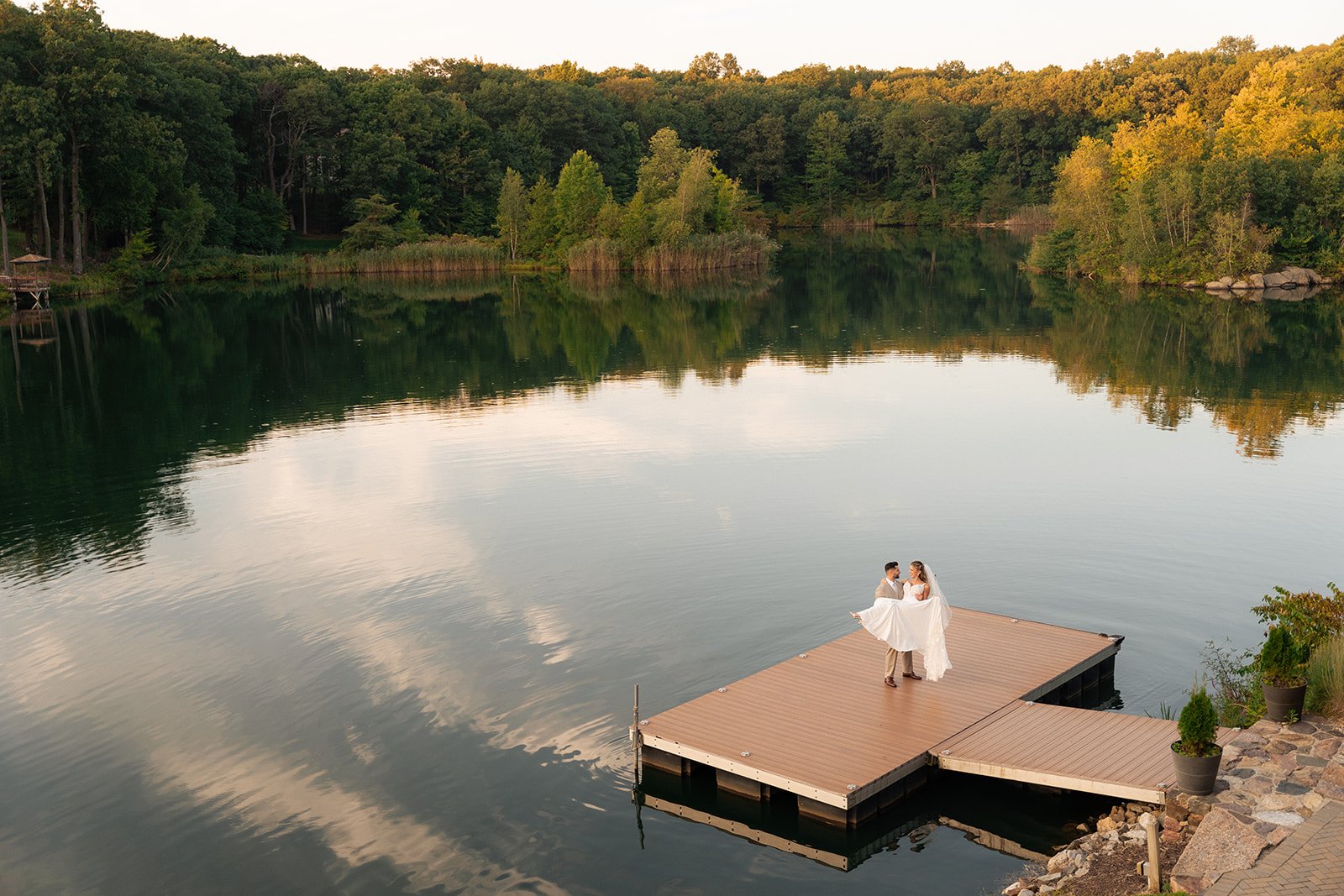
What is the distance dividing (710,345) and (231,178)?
60.6 metres

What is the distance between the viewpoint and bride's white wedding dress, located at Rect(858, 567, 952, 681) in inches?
535

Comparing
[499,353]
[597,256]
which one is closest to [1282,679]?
[499,353]

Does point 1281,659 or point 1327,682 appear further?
point 1327,682

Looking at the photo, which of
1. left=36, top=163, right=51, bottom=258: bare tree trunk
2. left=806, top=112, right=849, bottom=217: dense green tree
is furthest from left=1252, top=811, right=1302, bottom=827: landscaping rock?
left=806, top=112, right=849, bottom=217: dense green tree

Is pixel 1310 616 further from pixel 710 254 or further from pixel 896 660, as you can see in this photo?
pixel 710 254

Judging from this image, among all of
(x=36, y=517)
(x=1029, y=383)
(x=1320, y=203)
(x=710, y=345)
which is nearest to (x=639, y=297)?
(x=710, y=345)

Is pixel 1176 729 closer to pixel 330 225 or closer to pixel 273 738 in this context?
pixel 273 738

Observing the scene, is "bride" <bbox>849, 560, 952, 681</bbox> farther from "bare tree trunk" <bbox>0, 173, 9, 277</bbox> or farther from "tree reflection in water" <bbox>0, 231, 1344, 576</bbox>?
"bare tree trunk" <bbox>0, 173, 9, 277</bbox>

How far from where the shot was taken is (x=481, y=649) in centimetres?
1600

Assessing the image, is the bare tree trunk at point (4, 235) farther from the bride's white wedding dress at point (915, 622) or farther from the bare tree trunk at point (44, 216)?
the bride's white wedding dress at point (915, 622)

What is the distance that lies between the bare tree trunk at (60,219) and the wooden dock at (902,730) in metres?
70.3

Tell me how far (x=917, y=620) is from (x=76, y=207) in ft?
236

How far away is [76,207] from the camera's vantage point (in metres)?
71.6

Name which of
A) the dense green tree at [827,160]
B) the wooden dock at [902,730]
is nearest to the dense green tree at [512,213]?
the dense green tree at [827,160]
